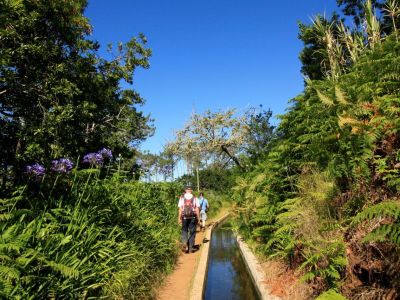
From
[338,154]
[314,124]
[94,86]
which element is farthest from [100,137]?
[338,154]

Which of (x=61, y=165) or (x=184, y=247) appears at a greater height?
(x=61, y=165)

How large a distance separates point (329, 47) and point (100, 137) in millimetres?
10363

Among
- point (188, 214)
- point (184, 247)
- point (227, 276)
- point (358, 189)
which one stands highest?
point (188, 214)

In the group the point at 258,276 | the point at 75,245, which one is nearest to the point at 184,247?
the point at 258,276

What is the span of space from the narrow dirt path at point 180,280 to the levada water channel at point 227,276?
57 centimetres

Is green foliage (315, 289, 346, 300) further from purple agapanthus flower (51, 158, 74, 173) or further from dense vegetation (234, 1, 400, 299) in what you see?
purple agapanthus flower (51, 158, 74, 173)

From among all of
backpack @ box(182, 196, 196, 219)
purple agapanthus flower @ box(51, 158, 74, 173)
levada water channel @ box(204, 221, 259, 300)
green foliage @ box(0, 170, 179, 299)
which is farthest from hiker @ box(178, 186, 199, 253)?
purple agapanthus flower @ box(51, 158, 74, 173)

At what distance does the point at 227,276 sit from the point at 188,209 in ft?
7.36

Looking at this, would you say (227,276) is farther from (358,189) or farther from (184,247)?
(358,189)

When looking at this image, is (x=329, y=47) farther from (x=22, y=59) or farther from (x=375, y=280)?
(x=22, y=59)

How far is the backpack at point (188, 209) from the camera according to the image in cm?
1245

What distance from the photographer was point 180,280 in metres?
9.34

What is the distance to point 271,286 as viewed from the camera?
7.80 metres

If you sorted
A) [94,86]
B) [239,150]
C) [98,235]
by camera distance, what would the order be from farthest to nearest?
[239,150], [94,86], [98,235]
